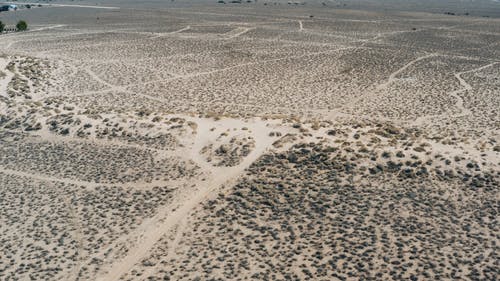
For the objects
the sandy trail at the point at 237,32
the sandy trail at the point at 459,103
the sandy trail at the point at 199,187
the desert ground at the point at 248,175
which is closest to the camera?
→ the desert ground at the point at 248,175

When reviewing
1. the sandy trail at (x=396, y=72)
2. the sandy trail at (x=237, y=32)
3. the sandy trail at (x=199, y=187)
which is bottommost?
the sandy trail at (x=199, y=187)

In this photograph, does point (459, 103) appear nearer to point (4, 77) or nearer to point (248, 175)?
point (248, 175)

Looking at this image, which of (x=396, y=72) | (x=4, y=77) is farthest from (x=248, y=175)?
(x=396, y=72)

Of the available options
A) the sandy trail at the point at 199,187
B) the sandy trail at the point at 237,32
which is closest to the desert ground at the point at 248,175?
the sandy trail at the point at 199,187

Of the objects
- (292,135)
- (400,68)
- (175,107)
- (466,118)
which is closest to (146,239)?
(292,135)

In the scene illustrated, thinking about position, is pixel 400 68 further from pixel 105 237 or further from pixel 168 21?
pixel 168 21

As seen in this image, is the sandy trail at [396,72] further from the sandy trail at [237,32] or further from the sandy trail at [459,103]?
the sandy trail at [237,32]
